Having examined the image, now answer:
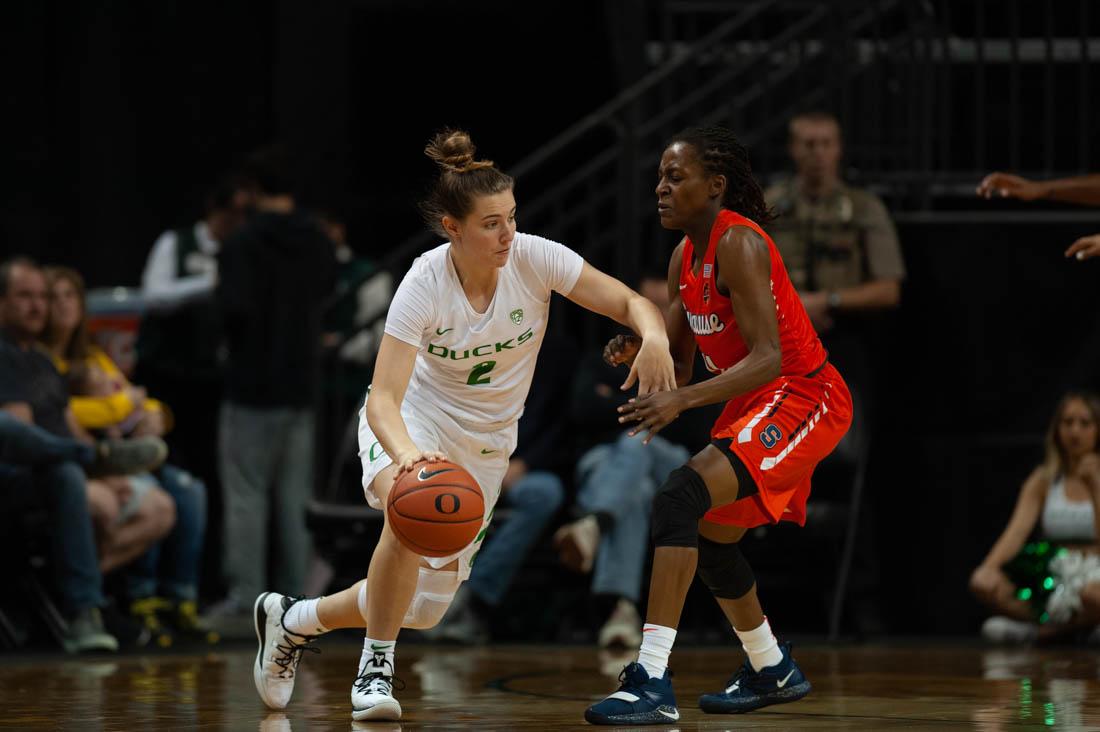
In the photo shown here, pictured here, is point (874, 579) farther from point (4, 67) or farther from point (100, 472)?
point (4, 67)

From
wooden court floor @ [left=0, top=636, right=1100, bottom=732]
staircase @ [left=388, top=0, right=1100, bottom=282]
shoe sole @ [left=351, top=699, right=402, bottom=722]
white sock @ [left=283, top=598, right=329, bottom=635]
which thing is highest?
staircase @ [left=388, top=0, right=1100, bottom=282]

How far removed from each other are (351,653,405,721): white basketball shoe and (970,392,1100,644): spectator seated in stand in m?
3.83

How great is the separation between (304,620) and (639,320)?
4.71 feet

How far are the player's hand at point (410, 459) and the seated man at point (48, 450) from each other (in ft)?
10.5

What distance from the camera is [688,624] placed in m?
8.70

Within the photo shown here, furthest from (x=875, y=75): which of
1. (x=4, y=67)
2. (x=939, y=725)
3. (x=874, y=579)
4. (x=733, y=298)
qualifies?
(x=4, y=67)

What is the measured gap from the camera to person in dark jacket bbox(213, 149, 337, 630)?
8.91 metres

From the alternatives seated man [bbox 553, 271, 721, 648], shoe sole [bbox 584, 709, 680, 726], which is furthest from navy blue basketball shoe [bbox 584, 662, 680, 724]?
seated man [bbox 553, 271, 721, 648]

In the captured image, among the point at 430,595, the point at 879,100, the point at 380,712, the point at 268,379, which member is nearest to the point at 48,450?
the point at 268,379

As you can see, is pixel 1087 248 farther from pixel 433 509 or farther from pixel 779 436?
pixel 433 509

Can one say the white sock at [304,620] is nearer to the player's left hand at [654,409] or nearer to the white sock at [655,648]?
the white sock at [655,648]

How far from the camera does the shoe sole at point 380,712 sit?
5.15m

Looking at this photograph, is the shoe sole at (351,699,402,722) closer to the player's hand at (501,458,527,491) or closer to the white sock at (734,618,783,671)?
the white sock at (734,618,783,671)

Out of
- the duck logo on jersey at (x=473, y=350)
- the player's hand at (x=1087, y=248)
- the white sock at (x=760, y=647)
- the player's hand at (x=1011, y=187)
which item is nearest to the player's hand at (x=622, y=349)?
the duck logo on jersey at (x=473, y=350)
